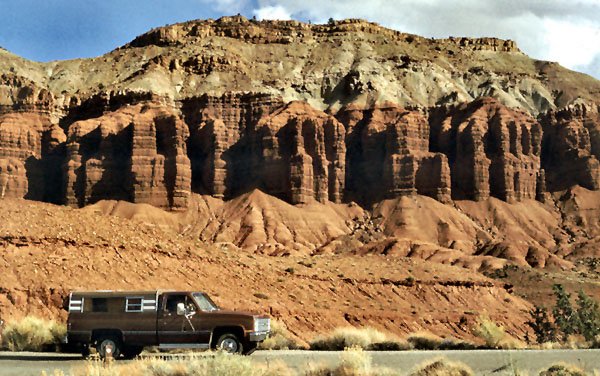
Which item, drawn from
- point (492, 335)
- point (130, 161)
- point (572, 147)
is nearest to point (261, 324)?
point (492, 335)

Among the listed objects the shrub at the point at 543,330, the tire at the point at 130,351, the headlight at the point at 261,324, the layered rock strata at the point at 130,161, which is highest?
the layered rock strata at the point at 130,161

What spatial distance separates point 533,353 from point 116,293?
1109 cm

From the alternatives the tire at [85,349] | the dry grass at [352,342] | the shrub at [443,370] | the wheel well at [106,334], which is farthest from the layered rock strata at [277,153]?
the shrub at [443,370]

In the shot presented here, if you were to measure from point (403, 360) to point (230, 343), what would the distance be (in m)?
4.41

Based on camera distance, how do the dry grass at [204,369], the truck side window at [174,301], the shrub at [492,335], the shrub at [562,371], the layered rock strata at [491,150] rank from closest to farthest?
the dry grass at [204,369]
the shrub at [562,371]
the truck side window at [174,301]
the shrub at [492,335]
the layered rock strata at [491,150]

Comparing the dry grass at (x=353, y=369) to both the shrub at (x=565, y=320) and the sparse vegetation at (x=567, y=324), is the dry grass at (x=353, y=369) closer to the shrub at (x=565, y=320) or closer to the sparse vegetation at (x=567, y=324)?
the sparse vegetation at (x=567, y=324)

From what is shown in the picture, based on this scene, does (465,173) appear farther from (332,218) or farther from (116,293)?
(116,293)

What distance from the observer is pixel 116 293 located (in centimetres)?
1989

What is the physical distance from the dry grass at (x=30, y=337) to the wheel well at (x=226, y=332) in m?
6.34

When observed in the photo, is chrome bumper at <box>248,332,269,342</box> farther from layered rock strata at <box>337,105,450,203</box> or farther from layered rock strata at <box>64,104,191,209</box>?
layered rock strata at <box>337,105,450,203</box>

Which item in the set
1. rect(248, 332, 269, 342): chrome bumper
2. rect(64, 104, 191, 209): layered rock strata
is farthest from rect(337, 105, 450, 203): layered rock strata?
rect(248, 332, 269, 342): chrome bumper

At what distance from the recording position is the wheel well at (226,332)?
1936 centimetres

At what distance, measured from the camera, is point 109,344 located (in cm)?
1961

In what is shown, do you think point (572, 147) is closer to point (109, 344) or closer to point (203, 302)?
point (203, 302)
